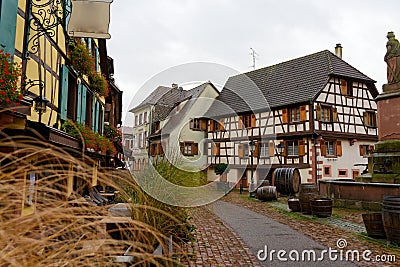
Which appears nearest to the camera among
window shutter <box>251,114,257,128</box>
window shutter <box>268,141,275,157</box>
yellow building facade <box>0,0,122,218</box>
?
yellow building facade <box>0,0,122,218</box>

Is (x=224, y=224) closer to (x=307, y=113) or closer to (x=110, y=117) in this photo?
(x=110, y=117)

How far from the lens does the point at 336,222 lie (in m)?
8.61

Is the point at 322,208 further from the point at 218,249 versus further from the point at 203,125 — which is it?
the point at 203,125

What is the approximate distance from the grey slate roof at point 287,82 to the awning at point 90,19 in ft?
57.2

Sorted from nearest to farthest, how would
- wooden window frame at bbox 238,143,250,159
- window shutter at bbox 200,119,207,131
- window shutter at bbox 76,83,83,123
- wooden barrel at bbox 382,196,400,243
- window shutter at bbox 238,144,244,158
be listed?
wooden barrel at bbox 382,196,400,243, window shutter at bbox 76,83,83,123, wooden window frame at bbox 238,143,250,159, window shutter at bbox 238,144,244,158, window shutter at bbox 200,119,207,131

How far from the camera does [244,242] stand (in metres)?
6.57

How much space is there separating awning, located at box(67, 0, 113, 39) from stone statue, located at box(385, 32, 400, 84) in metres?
8.75

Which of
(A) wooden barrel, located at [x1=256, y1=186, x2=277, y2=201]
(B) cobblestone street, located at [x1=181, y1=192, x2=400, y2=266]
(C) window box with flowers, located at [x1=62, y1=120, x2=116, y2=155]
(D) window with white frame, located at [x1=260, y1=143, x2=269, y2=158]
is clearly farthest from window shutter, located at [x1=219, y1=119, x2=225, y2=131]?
(C) window box with flowers, located at [x1=62, y1=120, x2=116, y2=155]

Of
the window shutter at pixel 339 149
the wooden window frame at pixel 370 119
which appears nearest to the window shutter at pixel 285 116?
the window shutter at pixel 339 149

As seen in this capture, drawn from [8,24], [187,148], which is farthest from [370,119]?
[8,24]

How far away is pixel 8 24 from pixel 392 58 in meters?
10.6

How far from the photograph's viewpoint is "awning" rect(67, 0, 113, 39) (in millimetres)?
6352

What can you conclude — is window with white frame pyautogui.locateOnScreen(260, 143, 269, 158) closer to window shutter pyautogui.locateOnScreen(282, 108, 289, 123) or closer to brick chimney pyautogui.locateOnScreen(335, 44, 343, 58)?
window shutter pyautogui.locateOnScreen(282, 108, 289, 123)

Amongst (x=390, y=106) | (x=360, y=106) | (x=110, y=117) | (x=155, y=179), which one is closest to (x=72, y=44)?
(x=155, y=179)
